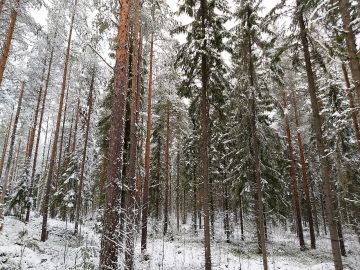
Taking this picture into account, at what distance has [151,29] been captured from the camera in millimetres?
12914

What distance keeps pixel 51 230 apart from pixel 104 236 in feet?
46.4

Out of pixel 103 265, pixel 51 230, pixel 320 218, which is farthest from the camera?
pixel 320 218

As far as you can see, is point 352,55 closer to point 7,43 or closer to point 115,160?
point 115,160

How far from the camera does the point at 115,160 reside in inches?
281

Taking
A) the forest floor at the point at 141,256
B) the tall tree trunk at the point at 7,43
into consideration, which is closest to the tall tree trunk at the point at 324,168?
the forest floor at the point at 141,256

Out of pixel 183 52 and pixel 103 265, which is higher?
pixel 183 52

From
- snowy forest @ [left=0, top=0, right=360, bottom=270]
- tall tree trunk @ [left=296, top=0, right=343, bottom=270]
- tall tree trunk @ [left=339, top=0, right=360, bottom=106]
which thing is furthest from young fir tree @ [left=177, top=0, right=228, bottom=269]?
tall tree trunk @ [left=339, top=0, right=360, bottom=106]

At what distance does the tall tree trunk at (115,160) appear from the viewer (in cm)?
653

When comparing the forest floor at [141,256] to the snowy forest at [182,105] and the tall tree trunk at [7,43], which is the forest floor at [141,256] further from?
the tall tree trunk at [7,43]

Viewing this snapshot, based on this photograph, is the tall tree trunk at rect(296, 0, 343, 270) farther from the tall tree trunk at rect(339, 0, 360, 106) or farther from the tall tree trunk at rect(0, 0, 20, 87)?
the tall tree trunk at rect(0, 0, 20, 87)

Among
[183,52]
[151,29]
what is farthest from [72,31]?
[183,52]

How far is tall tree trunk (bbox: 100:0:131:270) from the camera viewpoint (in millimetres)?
6525

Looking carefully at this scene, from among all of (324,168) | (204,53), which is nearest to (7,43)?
(204,53)

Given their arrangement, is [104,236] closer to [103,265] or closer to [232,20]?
[103,265]
